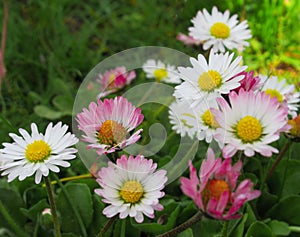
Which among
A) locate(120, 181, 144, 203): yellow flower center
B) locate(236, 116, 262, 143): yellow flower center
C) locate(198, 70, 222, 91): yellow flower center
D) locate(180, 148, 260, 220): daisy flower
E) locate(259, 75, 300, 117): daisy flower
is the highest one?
locate(259, 75, 300, 117): daisy flower

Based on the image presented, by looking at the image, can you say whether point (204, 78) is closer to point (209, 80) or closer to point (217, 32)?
point (209, 80)

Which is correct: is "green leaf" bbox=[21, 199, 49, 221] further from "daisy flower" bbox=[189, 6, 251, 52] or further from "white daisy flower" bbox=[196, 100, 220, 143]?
"daisy flower" bbox=[189, 6, 251, 52]

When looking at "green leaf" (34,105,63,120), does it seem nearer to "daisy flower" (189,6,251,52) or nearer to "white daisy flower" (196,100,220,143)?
"daisy flower" (189,6,251,52)

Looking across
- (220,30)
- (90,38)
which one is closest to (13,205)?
(220,30)

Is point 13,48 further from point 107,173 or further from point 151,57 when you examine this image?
point 107,173

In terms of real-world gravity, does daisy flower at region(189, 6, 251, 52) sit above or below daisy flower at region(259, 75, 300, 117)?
above

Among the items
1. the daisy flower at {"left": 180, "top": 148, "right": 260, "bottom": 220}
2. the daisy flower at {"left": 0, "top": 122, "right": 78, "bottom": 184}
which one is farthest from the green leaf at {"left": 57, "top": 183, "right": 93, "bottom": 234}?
the daisy flower at {"left": 180, "top": 148, "right": 260, "bottom": 220}

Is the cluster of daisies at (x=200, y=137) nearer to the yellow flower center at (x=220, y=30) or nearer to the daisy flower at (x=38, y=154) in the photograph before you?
the daisy flower at (x=38, y=154)

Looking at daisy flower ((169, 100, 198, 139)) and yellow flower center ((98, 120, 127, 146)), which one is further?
daisy flower ((169, 100, 198, 139))

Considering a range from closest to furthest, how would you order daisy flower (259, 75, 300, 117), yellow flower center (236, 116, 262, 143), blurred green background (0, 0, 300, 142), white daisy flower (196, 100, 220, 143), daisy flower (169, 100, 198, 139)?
yellow flower center (236, 116, 262, 143), white daisy flower (196, 100, 220, 143), daisy flower (169, 100, 198, 139), daisy flower (259, 75, 300, 117), blurred green background (0, 0, 300, 142)

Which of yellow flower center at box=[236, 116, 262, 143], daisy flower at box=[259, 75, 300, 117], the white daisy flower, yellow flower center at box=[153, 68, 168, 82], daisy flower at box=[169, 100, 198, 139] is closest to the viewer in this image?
yellow flower center at box=[236, 116, 262, 143]
